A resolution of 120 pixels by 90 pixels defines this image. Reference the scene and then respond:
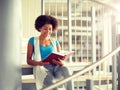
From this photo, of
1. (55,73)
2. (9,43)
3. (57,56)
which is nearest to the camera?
(9,43)

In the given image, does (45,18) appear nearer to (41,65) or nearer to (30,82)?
(41,65)

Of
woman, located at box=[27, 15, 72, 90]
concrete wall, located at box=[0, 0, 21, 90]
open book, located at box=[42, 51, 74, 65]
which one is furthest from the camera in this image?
woman, located at box=[27, 15, 72, 90]

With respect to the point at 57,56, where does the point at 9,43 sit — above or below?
above

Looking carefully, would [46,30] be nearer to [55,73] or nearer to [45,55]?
[45,55]

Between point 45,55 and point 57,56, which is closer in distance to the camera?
point 57,56

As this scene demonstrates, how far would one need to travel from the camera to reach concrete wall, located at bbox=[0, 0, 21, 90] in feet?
4.95

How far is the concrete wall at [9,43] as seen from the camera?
151 centimetres

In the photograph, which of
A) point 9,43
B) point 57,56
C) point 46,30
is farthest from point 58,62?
point 9,43

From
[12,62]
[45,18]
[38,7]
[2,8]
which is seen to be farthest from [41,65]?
[38,7]

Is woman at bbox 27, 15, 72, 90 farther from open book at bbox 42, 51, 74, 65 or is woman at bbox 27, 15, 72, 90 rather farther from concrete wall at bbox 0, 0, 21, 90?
concrete wall at bbox 0, 0, 21, 90

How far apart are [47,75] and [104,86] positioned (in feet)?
4.96

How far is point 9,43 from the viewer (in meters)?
1.54

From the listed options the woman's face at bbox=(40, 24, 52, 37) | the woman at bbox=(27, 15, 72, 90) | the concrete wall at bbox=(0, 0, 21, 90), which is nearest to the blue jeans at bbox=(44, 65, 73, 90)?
the woman at bbox=(27, 15, 72, 90)

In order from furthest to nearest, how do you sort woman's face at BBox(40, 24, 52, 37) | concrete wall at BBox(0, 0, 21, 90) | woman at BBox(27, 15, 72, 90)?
woman's face at BBox(40, 24, 52, 37), woman at BBox(27, 15, 72, 90), concrete wall at BBox(0, 0, 21, 90)
